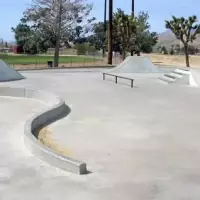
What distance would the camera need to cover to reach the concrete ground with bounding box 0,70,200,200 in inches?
225

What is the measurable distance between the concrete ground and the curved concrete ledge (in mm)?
126

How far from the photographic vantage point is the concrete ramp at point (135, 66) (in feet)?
95.2

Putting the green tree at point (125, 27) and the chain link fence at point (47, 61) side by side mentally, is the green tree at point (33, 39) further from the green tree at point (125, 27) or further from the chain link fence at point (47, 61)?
the green tree at point (125, 27)

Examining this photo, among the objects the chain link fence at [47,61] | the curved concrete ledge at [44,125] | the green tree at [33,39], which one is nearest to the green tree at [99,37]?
the chain link fence at [47,61]

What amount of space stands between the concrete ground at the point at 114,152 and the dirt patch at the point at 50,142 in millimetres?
103

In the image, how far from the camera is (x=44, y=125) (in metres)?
10.2

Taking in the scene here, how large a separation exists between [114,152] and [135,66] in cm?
2204

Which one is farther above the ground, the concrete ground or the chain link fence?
the chain link fence

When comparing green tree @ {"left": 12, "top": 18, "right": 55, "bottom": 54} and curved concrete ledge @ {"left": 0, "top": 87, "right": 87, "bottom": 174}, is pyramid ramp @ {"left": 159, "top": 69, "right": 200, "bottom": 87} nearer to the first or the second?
curved concrete ledge @ {"left": 0, "top": 87, "right": 87, "bottom": 174}

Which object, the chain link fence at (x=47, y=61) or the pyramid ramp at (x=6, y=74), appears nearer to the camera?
the pyramid ramp at (x=6, y=74)

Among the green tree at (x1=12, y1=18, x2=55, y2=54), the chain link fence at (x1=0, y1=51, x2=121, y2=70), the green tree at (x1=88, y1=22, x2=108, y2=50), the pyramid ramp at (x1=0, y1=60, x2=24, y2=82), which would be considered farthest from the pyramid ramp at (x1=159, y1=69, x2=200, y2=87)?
the green tree at (x1=88, y1=22, x2=108, y2=50)

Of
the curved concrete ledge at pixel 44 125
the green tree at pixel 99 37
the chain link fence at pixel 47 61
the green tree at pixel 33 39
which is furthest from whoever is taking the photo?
the green tree at pixel 99 37

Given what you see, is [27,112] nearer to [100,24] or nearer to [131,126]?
[131,126]

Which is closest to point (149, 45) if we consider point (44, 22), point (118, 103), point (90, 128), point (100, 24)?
point (100, 24)
